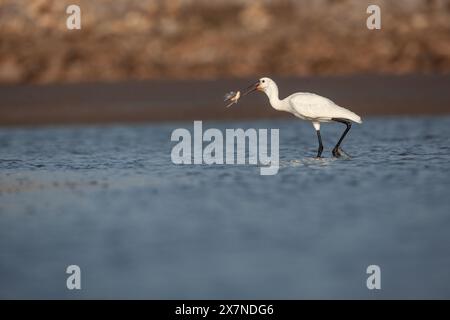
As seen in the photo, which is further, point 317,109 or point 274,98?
point 274,98

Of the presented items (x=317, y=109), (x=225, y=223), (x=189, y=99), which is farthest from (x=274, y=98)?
(x=189, y=99)

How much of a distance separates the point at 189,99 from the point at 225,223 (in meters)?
10.7

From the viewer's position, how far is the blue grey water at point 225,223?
705 cm

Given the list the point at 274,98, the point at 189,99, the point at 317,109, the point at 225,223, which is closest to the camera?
the point at 225,223

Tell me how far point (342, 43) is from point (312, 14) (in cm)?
240

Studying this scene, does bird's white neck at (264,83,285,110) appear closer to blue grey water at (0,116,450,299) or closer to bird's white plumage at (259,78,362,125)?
bird's white plumage at (259,78,362,125)

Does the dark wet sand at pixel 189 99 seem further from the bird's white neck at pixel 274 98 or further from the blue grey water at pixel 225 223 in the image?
the bird's white neck at pixel 274 98

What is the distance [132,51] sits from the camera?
74.0 feet

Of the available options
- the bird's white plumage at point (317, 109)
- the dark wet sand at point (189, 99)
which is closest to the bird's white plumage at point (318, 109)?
the bird's white plumage at point (317, 109)

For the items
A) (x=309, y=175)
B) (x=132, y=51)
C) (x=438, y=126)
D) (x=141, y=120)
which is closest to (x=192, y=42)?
(x=132, y=51)

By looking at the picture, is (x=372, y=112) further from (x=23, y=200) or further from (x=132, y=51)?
(x=23, y=200)

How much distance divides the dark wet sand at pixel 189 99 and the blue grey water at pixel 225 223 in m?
3.61

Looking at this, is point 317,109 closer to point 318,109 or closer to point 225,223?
point 318,109

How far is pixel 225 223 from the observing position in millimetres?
9031
